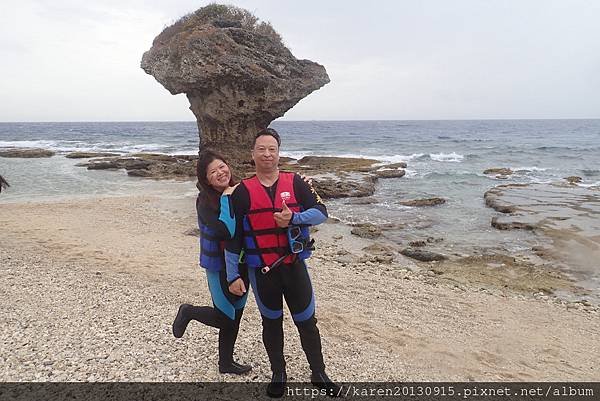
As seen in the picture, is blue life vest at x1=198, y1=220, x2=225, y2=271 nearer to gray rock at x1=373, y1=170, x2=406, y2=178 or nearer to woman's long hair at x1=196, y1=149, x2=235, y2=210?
woman's long hair at x1=196, y1=149, x2=235, y2=210

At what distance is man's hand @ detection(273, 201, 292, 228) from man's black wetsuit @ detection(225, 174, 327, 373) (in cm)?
7

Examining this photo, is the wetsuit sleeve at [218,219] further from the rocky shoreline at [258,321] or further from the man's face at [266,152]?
the rocky shoreline at [258,321]

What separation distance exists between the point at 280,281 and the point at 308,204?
734mm

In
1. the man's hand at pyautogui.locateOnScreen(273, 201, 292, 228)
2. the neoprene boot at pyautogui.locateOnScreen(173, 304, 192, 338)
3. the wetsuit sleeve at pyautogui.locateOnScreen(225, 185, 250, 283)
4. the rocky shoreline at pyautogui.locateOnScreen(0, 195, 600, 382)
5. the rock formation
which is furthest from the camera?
the rock formation

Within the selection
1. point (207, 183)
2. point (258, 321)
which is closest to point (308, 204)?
point (207, 183)

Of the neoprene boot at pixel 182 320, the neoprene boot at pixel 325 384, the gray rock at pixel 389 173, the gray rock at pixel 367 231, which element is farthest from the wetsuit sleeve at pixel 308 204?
the gray rock at pixel 389 173

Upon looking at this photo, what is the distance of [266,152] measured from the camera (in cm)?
393

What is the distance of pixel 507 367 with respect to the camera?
18.9 ft

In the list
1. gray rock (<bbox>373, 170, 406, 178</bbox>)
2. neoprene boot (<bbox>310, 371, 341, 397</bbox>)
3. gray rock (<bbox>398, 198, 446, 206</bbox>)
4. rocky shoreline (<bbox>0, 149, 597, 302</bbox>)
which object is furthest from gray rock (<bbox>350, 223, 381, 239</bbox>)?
gray rock (<bbox>373, 170, 406, 178</bbox>)

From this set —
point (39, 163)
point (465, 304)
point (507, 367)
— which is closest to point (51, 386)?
point (507, 367)

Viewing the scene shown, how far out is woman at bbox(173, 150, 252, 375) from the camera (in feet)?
13.2

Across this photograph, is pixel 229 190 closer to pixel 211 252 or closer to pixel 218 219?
pixel 218 219

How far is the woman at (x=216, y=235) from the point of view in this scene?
4.02 metres

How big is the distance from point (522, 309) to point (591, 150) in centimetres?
4781
